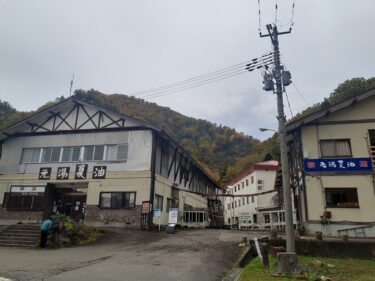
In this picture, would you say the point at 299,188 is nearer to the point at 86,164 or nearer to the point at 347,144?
the point at 347,144

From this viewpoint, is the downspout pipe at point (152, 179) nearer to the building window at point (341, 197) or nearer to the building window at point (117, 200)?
the building window at point (117, 200)

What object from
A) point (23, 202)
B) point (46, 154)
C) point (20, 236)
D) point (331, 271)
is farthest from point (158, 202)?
point (331, 271)

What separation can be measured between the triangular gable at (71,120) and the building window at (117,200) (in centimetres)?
468

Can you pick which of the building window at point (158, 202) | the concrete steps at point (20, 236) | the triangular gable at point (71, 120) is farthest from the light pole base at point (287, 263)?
the triangular gable at point (71, 120)

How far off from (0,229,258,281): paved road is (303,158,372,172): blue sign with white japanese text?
6.30 m

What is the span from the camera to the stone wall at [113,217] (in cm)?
2120

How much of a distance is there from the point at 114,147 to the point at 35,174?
6338 millimetres

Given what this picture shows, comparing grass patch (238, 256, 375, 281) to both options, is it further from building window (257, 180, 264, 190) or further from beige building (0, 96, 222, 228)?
building window (257, 180, 264, 190)

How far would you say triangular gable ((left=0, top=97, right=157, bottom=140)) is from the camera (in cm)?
2391

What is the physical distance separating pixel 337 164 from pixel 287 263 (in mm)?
10765

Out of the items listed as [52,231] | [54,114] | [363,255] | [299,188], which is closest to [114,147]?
[54,114]

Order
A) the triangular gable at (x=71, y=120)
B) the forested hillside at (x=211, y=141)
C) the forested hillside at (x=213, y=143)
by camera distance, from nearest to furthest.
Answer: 1. the triangular gable at (x=71, y=120)
2. the forested hillside at (x=211, y=141)
3. the forested hillside at (x=213, y=143)

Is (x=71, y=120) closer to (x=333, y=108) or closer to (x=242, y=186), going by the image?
(x=333, y=108)

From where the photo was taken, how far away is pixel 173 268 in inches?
391
